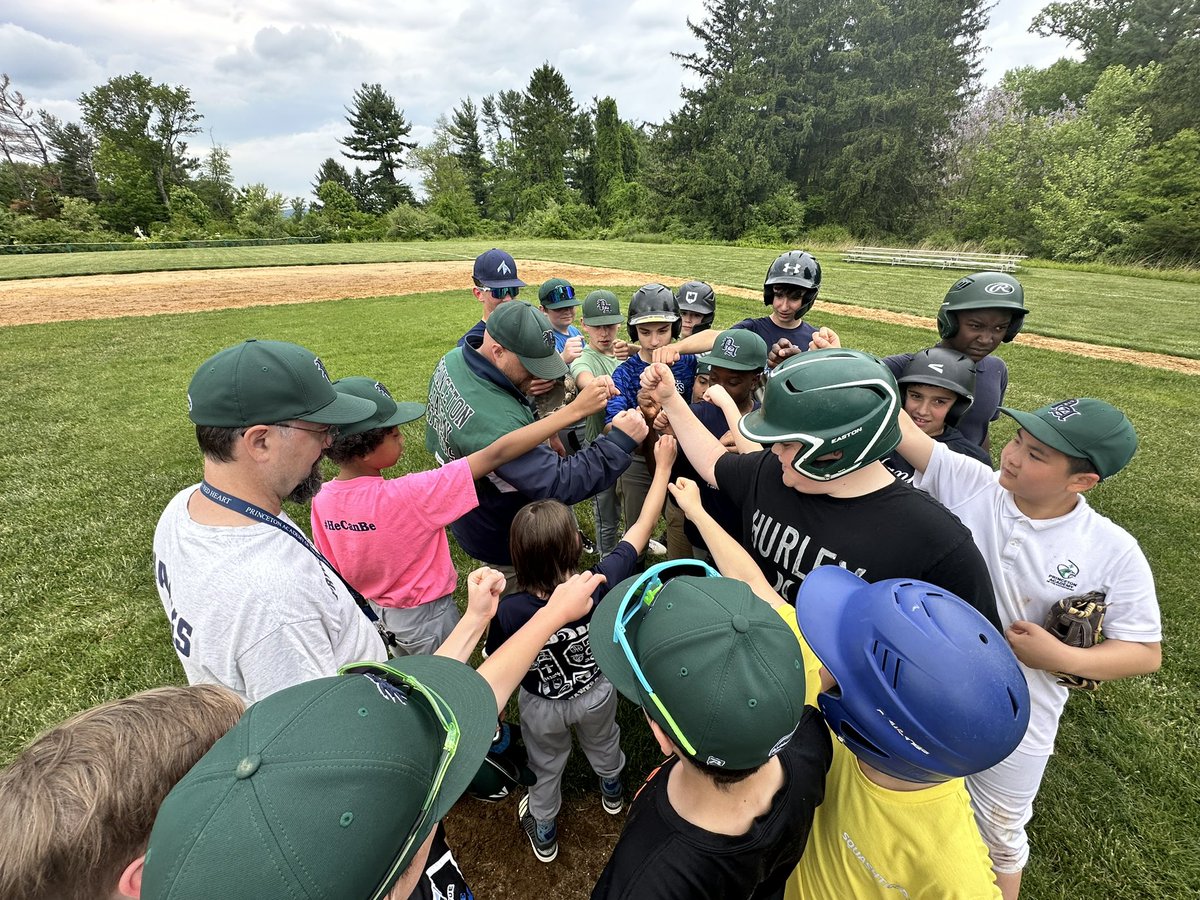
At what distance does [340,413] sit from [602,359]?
3521mm

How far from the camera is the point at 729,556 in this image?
2.45 m

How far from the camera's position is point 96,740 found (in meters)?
1.28

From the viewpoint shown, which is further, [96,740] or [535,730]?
[535,730]

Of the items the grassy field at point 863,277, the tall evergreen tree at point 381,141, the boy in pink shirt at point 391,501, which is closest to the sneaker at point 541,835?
the boy in pink shirt at point 391,501

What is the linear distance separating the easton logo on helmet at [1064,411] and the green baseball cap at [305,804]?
8.94ft

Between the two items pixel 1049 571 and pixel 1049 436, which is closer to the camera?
pixel 1049 436

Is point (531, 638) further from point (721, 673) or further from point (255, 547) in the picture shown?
point (255, 547)

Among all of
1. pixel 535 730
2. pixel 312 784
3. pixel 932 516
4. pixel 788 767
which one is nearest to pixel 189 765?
pixel 312 784

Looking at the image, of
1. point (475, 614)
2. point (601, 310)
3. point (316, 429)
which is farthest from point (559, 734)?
point (601, 310)

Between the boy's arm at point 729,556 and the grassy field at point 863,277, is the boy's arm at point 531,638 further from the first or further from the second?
the grassy field at point 863,277

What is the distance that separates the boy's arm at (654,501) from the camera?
3.03m

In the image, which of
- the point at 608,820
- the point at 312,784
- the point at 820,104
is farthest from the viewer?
the point at 820,104

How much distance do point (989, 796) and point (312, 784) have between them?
286 cm

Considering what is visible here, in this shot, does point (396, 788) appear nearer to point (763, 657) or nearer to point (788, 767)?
point (763, 657)
